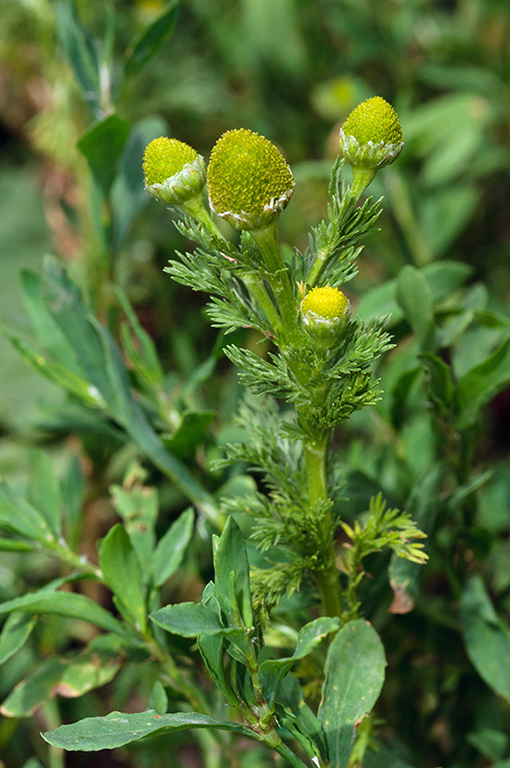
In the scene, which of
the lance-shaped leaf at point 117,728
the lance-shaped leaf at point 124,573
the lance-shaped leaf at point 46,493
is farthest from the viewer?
the lance-shaped leaf at point 46,493

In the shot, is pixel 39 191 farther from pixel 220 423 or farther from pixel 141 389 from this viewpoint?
pixel 141 389

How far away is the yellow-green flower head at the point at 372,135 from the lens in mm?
309

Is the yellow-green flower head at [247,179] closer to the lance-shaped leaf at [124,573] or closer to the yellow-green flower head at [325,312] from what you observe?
the yellow-green flower head at [325,312]

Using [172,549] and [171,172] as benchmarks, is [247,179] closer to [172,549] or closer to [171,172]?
[171,172]

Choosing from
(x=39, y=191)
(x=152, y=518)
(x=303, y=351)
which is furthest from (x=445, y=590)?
(x=39, y=191)

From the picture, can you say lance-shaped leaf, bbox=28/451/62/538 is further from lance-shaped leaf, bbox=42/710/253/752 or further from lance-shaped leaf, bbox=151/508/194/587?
lance-shaped leaf, bbox=42/710/253/752

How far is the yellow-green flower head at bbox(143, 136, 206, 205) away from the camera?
32 centimetres

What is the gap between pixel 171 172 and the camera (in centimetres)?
32

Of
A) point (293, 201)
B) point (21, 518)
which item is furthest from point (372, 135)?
point (293, 201)

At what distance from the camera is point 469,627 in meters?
0.48

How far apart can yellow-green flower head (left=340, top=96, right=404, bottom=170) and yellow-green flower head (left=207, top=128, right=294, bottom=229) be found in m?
0.03

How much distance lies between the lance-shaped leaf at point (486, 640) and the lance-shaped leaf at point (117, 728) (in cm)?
20

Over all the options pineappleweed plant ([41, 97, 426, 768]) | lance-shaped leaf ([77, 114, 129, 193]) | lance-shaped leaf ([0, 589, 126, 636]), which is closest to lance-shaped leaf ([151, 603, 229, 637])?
pineappleweed plant ([41, 97, 426, 768])

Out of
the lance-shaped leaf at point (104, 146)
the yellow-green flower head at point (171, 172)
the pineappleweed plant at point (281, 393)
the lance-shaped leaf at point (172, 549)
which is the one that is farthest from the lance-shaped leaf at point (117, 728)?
the lance-shaped leaf at point (104, 146)
